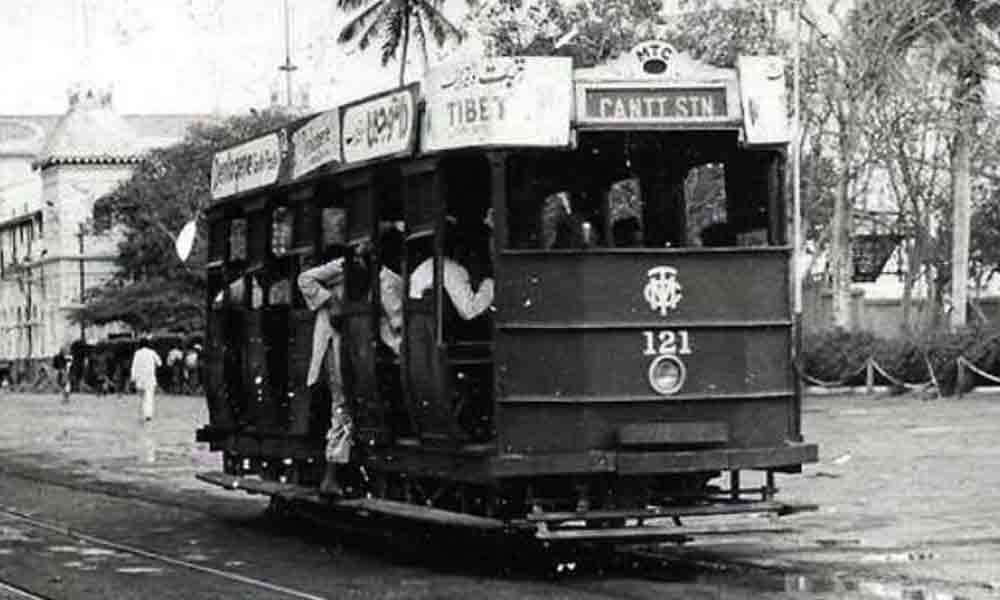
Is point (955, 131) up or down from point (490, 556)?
up

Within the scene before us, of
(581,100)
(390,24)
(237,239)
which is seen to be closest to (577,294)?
(581,100)

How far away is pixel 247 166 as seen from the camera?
1670 centimetres

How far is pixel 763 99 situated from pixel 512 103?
5.33 ft

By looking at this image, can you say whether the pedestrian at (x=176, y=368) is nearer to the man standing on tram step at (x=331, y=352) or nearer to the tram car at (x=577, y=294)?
the man standing on tram step at (x=331, y=352)

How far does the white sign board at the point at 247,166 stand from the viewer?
16.0 m

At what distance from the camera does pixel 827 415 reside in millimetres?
34438

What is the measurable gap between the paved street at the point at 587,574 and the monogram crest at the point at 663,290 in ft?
4.72

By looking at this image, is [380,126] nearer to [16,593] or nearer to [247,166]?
[247,166]

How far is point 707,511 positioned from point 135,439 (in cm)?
2308

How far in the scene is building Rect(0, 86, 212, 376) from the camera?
104 meters

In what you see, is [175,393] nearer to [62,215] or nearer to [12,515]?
[62,215]

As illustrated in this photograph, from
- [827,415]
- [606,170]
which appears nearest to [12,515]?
[606,170]

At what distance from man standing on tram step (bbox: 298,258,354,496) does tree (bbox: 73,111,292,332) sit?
66.7 m

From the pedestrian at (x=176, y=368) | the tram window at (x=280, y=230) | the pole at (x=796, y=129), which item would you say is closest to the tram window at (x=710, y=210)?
the tram window at (x=280, y=230)
